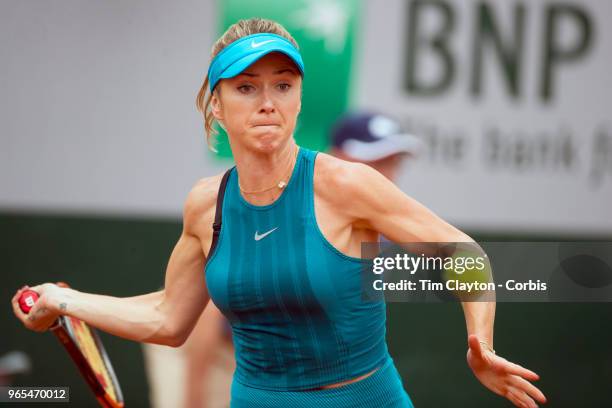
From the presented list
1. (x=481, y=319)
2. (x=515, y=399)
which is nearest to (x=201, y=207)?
(x=481, y=319)

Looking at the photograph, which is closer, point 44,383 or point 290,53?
point 290,53

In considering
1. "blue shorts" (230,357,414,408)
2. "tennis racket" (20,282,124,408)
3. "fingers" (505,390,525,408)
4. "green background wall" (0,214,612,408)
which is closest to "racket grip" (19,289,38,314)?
"tennis racket" (20,282,124,408)

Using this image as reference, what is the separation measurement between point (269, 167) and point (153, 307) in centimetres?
64

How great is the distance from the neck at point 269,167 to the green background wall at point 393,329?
2925 mm

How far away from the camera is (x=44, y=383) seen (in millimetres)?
5613

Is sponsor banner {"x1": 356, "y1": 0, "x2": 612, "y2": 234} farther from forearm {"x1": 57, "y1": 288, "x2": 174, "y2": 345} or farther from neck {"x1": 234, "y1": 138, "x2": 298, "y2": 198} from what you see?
neck {"x1": 234, "y1": 138, "x2": 298, "y2": 198}

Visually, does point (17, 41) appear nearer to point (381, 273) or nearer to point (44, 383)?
point (44, 383)

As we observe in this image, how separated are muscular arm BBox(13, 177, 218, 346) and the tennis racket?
2.0 inches

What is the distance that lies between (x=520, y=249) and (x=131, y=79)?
2.37 m

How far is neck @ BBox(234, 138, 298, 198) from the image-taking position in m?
2.78

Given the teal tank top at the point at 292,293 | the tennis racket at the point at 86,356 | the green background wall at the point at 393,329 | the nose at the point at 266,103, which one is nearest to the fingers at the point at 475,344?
the teal tank top at the point at 292,293

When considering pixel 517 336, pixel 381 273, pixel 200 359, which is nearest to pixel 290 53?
pixel 381 273

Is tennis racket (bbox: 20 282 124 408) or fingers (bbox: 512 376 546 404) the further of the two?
tennis racket (bbox: 20 282 124 408)
